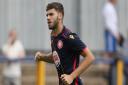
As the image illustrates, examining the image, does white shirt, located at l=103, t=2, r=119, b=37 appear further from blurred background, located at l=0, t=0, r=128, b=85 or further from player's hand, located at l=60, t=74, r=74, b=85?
player's hand, located at l=60, t=74, r=74, b=85

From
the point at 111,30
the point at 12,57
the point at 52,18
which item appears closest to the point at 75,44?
the point at 52,18

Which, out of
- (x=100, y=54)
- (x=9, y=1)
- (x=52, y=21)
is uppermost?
(x=52, y=21)

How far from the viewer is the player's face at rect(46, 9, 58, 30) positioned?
8.59 m

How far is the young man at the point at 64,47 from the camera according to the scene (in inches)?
338

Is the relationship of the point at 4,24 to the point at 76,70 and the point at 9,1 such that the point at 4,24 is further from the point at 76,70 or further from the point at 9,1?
the point at 76,70

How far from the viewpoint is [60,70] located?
8.71 metres

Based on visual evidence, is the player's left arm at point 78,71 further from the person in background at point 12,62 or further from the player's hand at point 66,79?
the person in background at point 12,62

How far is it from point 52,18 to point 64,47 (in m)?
0.34

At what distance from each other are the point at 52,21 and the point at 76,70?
60 cm

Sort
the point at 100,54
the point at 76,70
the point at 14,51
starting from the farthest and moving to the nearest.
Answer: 1. the point at 100,54
2. the point at 14,51
3. the point at 76,70

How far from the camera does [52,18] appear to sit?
8594 mm

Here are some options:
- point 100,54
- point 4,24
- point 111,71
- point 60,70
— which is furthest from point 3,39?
point 60,70

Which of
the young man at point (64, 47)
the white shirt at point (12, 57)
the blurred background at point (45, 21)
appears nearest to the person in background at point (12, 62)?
the white shirt at point (12, 57)

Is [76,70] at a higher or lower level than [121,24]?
higher
